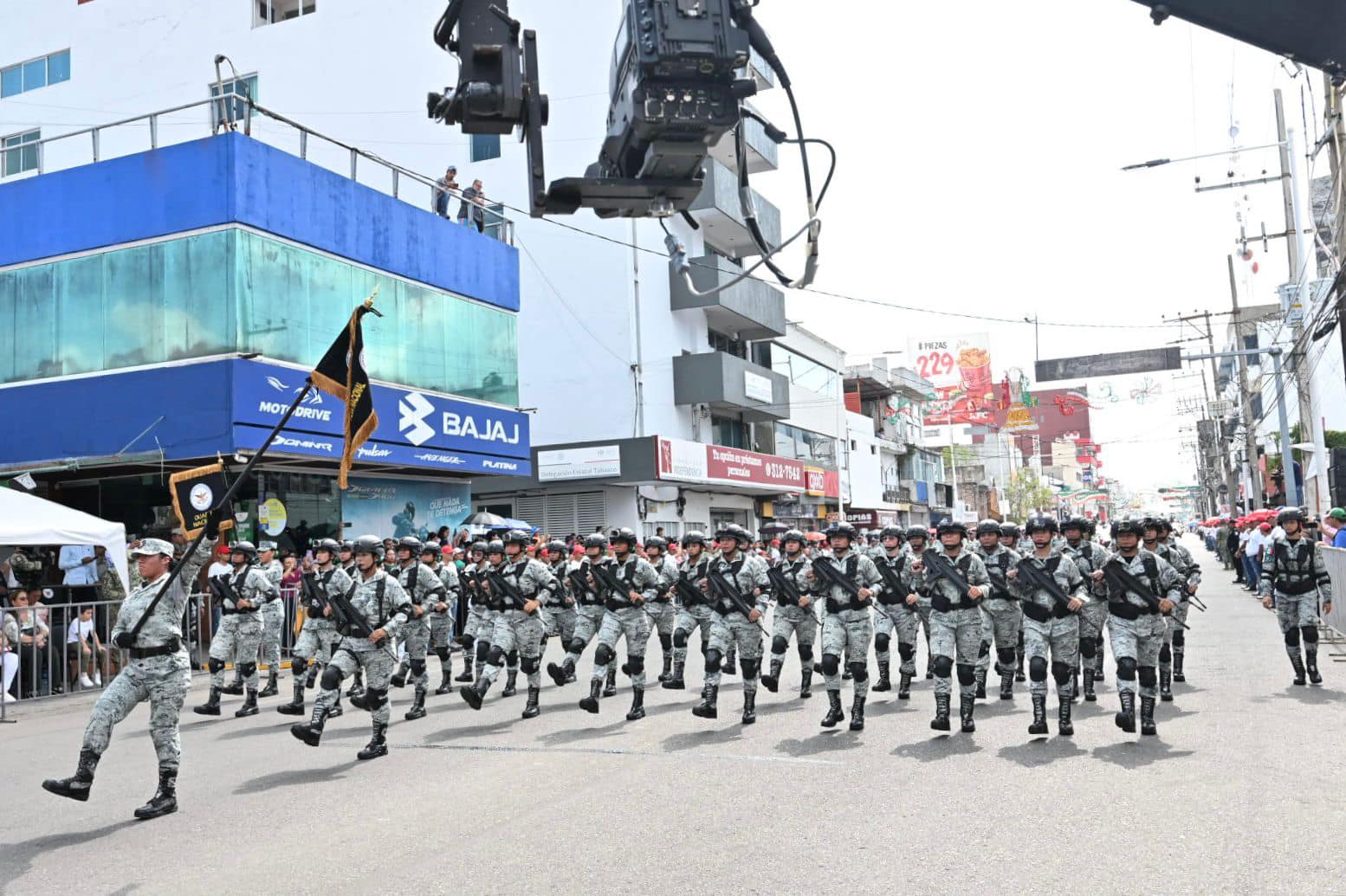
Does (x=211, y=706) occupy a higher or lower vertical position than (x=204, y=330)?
lower

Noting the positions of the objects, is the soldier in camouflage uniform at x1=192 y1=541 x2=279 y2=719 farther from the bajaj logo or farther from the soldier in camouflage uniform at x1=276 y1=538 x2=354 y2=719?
the bajaj logo

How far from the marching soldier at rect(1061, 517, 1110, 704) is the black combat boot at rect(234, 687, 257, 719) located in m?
9.14

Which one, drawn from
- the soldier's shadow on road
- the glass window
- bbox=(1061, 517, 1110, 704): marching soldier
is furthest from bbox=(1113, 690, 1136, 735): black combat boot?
the glass window

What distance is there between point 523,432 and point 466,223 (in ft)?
17.4

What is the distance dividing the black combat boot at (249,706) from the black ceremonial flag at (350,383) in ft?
14.0

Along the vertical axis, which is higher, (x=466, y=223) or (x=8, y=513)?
(x=466, y=223)

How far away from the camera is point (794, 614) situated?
12234 millimetres

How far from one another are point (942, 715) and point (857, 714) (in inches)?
30.9

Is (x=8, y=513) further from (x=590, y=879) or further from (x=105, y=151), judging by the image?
(x=105, y=151)

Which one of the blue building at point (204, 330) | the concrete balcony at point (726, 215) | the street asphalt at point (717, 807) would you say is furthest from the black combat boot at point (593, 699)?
the concrete balcony at point (726, 215)

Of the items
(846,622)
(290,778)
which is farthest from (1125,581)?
(290,778)

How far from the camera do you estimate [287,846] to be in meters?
6.64

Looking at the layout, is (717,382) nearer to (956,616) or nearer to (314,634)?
(314,634)

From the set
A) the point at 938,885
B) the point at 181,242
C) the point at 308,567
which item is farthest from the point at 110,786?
the point at 181,242
